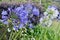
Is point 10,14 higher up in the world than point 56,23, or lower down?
higher up

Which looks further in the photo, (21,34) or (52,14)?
(21,34)

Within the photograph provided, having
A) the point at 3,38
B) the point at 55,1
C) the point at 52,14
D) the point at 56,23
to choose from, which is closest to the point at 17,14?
the point at 52,14

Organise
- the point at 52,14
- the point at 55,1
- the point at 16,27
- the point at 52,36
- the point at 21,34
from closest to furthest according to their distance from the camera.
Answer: the point at 52,14 → the point at 16,27 → the point at 21,34 → the point at 52,36 → the point at 55,1

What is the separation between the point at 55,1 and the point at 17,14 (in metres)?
5.96

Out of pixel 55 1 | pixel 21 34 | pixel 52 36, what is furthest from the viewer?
pixel 55 1

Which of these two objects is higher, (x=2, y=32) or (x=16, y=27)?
(x=16, y=27)

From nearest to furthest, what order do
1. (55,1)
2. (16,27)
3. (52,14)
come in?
(52,14), (16,27), (55,1)

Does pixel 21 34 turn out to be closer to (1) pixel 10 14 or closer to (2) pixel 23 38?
(2) pixel 23 38

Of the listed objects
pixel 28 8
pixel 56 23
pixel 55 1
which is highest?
pixel 28 8

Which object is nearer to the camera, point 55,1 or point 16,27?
point 16,27

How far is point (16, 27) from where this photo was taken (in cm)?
310

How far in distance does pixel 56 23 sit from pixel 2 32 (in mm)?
1123

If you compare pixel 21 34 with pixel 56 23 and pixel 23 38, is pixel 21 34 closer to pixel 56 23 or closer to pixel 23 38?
pixel 23 38

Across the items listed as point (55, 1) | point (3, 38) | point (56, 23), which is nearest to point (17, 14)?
point (3, 38)
